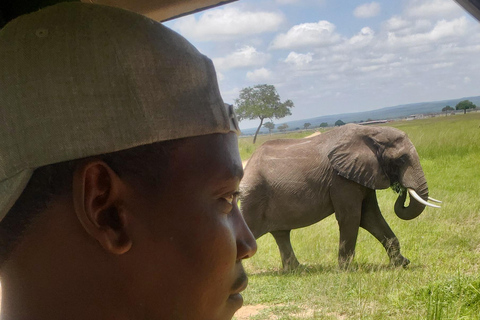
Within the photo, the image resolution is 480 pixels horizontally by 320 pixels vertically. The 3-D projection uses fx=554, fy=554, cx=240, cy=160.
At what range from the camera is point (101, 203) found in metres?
0.40

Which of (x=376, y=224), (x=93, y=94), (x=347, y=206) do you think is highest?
(x=93, y=94)

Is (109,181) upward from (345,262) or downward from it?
upward

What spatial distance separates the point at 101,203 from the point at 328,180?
3104 millimetres

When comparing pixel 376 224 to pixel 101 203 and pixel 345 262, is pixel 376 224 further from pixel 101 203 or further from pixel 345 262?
pixel 101 203

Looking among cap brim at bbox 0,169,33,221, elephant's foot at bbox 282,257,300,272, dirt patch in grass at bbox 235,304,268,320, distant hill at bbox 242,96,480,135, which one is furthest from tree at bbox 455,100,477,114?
cap brim at bbox 0,169,33,221

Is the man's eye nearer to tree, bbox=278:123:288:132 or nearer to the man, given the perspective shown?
the man

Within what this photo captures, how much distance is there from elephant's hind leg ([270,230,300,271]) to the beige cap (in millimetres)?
2789

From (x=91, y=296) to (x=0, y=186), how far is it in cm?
11

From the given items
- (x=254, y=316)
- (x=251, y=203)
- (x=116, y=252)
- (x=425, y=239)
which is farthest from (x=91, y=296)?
(x=251, y=203)

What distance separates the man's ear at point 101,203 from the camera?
1.30 feet

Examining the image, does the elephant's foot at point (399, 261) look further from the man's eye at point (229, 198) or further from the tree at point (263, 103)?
the man's eye at point (229, 198)

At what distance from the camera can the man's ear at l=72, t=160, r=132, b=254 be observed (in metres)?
0.40

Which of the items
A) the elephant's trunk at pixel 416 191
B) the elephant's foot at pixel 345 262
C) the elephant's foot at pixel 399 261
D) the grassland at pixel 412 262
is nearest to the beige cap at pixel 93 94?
the grassland at pixel 412 262

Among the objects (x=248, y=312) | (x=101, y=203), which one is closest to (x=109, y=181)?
(x=101, y=203)
